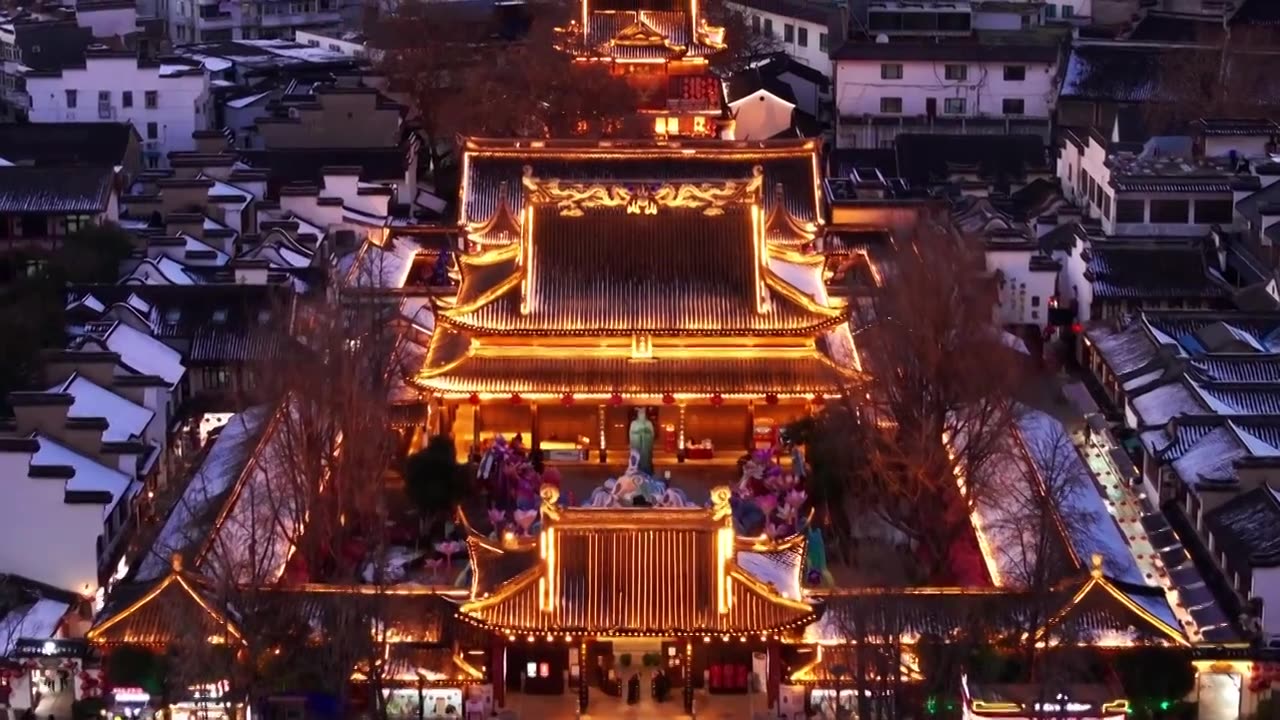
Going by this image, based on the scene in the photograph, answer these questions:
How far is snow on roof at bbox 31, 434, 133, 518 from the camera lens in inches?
1383

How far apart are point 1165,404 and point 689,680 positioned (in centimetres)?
1388

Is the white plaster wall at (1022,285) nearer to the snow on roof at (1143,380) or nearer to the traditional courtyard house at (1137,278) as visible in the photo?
the traditional courtyard house at (1137,278)

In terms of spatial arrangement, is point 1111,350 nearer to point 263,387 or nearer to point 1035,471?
point 1035,471

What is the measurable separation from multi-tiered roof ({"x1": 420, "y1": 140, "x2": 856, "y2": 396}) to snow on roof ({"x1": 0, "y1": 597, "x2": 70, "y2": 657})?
9.01m

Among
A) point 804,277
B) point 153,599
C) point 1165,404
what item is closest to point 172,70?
point 804,277

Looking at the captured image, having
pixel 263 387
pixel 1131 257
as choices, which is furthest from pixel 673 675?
pixel 1131 257

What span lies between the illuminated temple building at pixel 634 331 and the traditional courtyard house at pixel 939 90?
94.2 ft

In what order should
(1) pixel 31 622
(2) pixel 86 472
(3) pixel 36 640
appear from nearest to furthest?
(3) pixel 36 640 < (1) pixel 31 622 < (2) pixel 86 472

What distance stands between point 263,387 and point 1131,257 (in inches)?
803

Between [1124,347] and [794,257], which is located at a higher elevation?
[794,257]

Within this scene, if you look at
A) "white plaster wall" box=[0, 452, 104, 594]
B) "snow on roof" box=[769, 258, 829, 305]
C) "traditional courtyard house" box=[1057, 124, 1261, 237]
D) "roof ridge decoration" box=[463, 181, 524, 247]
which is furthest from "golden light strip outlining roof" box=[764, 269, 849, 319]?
"traditional courtyard house" box=[1057, 124, 1261, 237]

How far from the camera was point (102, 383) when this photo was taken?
130 feet

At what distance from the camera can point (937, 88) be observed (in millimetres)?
70750

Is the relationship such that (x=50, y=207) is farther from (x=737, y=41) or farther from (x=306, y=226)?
(x=737, y=41)
